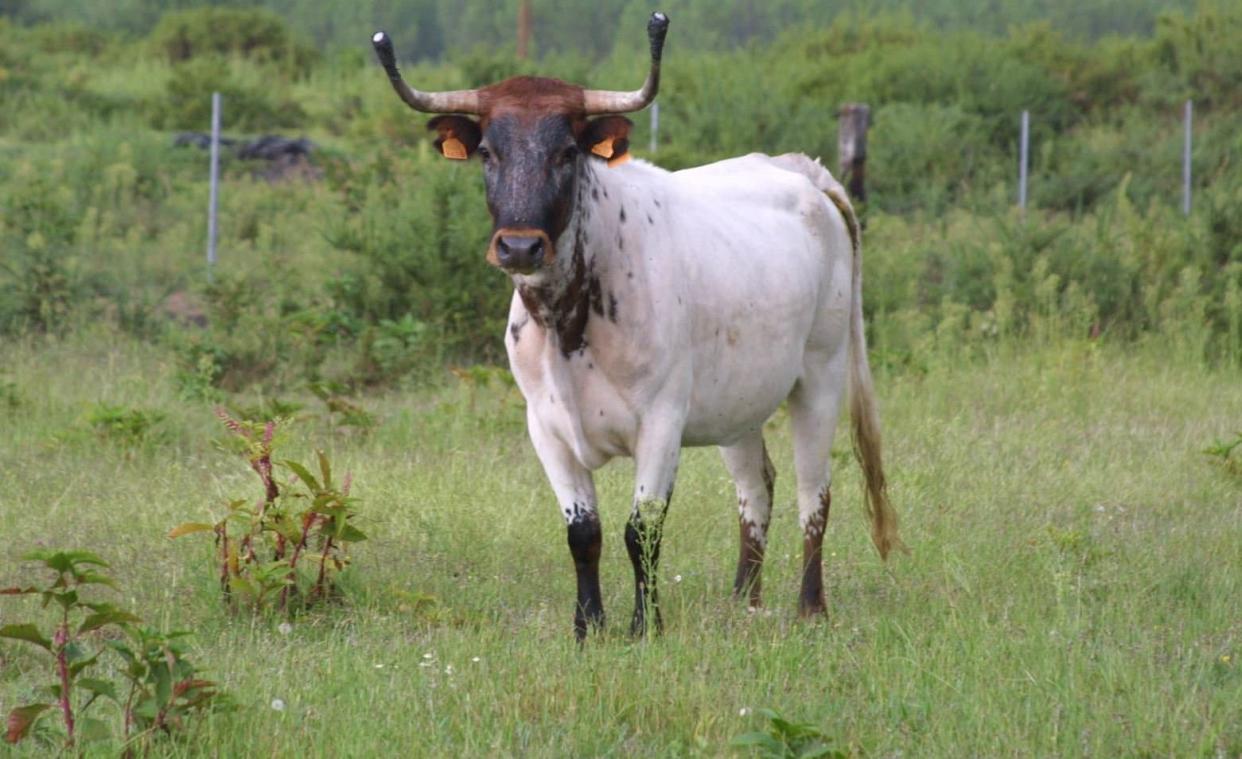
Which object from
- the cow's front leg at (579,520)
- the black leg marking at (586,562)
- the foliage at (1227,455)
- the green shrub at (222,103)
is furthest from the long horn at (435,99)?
the green shrub at (222,103)

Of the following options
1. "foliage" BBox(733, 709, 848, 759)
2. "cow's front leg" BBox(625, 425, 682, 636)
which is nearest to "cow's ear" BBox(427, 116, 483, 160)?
"cow's front leg" BBox(625, 425, 682, 636)

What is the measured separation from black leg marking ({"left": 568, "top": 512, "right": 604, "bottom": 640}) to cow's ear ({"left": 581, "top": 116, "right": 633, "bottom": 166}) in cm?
126

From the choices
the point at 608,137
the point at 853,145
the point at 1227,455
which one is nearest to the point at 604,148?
the point at 608,137

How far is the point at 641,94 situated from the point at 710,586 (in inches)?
83.1

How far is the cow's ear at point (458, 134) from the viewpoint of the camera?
566 centimetres

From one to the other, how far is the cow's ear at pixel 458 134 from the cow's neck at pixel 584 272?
379 mm

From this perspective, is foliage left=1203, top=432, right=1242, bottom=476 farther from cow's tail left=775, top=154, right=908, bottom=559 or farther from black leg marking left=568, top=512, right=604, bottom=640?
black leg marking left=568, top=512, right=604, bottom=640

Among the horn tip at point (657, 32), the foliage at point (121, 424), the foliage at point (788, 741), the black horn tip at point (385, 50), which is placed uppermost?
the horn tip at point (657, 32)

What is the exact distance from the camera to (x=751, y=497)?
6.89 metres

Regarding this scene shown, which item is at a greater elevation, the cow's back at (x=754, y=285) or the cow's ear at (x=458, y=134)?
the cow's ear at (x=458, y=134)

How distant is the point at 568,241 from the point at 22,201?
7.97 meters

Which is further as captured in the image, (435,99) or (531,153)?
(435,99)

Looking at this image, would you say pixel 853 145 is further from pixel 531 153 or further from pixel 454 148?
pixel 531 153

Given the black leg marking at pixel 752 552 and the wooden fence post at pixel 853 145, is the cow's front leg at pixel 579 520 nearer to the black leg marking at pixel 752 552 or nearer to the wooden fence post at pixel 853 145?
the black leg marking at pixel 752 552
